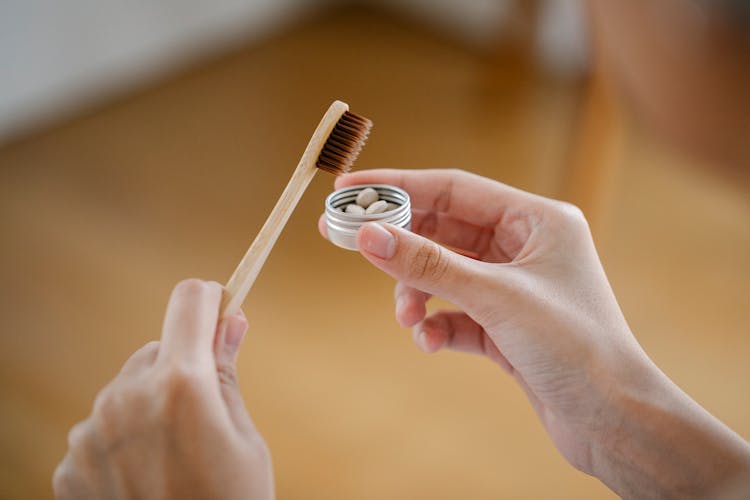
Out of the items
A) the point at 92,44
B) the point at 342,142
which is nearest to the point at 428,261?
the point at 342,142

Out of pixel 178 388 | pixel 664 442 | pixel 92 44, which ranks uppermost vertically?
pixel 92 44

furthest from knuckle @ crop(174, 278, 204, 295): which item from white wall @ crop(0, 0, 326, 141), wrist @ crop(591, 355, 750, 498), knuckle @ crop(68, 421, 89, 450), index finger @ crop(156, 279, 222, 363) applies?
white wall @ crop(0, 0, 326, 141)

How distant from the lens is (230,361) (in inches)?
23.9

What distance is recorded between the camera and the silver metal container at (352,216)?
673 mm

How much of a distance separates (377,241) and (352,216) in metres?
0.05

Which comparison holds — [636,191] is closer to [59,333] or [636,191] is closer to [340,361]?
[340,361]

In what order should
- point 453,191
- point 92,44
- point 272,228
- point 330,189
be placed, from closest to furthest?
point 272,228 < point 453,191 < point 330,189 < point 92,44

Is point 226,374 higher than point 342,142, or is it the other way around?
point 342,142

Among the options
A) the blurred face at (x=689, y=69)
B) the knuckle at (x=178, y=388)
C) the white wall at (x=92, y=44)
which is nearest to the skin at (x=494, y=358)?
the knuckle at (x=178, y=388)

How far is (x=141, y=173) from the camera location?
1755 millimetres

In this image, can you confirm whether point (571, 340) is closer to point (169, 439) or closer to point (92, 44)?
point (169, 439)

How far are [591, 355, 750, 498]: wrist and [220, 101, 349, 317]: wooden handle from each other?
0.32 m

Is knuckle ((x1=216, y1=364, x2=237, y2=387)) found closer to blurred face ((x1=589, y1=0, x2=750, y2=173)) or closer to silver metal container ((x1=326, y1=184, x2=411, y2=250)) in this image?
silver metal container ((x1=326, y1=184, x2=411, y2=250))

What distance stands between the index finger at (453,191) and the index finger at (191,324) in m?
0.26
